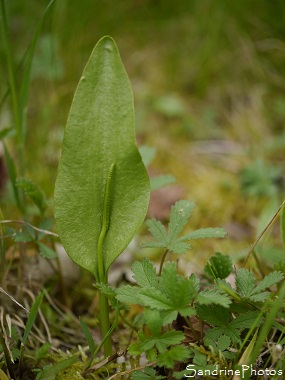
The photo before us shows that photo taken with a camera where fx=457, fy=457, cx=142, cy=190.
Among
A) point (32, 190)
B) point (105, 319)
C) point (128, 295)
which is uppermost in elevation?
point (32, 190)

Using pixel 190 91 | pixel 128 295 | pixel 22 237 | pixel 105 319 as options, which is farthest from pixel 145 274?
pixel 190 91

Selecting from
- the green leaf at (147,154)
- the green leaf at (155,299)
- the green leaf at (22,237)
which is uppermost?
the green leaf at (147,154)

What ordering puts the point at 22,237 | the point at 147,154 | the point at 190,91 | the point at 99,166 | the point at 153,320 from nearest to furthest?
the point at 153,320
the point at 99,166
the point at 22,237
the point at 147,154
the point at 190,91

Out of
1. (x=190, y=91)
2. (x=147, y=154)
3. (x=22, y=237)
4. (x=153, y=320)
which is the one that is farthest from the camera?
(x=190, y=91)

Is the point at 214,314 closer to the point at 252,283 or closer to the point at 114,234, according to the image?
the point at 252,283

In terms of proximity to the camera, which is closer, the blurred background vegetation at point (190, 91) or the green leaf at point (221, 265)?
the green leaf at point (221, 265)

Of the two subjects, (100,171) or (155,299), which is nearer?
(155,299)

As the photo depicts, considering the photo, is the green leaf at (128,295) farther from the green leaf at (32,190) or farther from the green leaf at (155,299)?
the green leaf at (32,190)

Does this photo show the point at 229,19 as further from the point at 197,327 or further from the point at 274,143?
the point at 197,327

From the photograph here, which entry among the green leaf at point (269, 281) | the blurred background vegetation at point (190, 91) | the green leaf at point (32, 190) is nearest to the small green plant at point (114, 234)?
the green leaf at point (269, 281)
